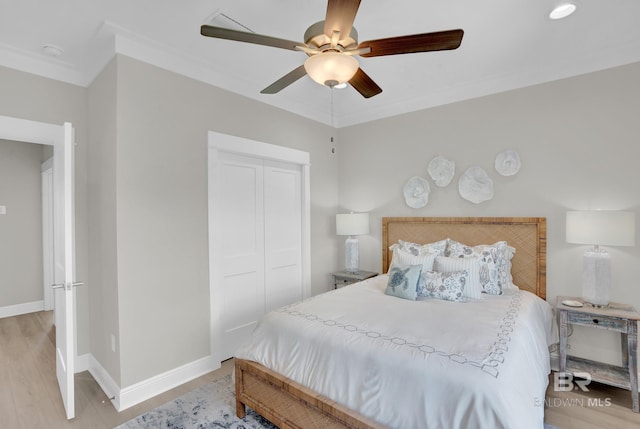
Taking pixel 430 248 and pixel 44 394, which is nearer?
pixel 44 394

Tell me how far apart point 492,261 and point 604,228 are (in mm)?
810

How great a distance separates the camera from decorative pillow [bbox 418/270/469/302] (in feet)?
8.33

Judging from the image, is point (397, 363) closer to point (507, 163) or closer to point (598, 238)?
point (598, 238)

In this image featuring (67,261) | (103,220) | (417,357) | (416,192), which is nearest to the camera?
(417,357)

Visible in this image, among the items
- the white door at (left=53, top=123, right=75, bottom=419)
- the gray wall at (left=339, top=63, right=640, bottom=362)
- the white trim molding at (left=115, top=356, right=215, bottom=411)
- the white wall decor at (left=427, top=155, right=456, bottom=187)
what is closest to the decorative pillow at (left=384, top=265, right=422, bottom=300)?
the gray wall at (left=339, top=63, right=640, bottom=362)

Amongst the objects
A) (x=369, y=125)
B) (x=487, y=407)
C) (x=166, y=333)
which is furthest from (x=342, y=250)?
(x=487, y=407)

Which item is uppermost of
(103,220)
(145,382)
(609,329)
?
(103,220)

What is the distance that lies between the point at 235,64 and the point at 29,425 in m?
3.13

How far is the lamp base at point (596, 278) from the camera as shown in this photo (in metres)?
2.46

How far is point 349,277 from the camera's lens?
3773 millimetres

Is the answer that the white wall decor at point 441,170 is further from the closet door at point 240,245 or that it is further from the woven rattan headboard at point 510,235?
the closet door at point 240,245

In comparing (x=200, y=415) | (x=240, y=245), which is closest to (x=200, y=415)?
(x=200, y=415)

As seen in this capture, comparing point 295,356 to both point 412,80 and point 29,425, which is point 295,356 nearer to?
point 29,425

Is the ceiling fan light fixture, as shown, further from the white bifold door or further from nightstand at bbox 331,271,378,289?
nightstand at bbox 331,271,378,289
